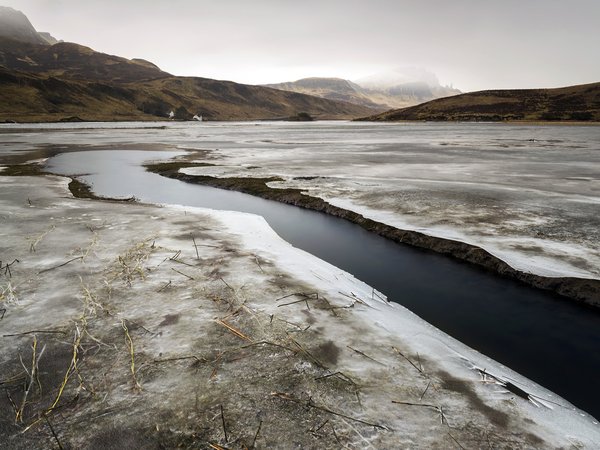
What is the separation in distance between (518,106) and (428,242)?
112751mm

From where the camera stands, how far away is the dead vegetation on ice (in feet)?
9.79

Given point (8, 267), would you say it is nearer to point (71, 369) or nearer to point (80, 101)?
point (71, 369)

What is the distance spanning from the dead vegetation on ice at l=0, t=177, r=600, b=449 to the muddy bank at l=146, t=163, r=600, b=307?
2.93m

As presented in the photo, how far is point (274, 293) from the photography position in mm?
5598

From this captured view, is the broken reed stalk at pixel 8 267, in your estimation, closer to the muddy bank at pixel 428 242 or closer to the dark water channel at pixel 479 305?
the dark water channel at pixel 479 305

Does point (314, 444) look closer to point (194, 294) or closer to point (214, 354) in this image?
point (214, 354)

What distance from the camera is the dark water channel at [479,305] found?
16.2 feet

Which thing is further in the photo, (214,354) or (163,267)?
(163,267)

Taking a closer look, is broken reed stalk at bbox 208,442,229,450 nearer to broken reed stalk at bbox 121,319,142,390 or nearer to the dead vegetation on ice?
the dead vegetation on ice

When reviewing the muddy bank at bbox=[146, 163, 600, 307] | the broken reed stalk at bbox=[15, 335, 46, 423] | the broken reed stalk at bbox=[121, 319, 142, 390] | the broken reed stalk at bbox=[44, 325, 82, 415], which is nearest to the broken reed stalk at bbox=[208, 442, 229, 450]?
the broken reed stalk at bbox=[121, 319, 142, 390]

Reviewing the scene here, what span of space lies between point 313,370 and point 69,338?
2.83m

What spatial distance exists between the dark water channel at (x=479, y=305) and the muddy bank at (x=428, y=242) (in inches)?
7.6

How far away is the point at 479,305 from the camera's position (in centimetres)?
643

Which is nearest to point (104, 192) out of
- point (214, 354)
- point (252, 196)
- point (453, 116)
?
point (252, 196)
